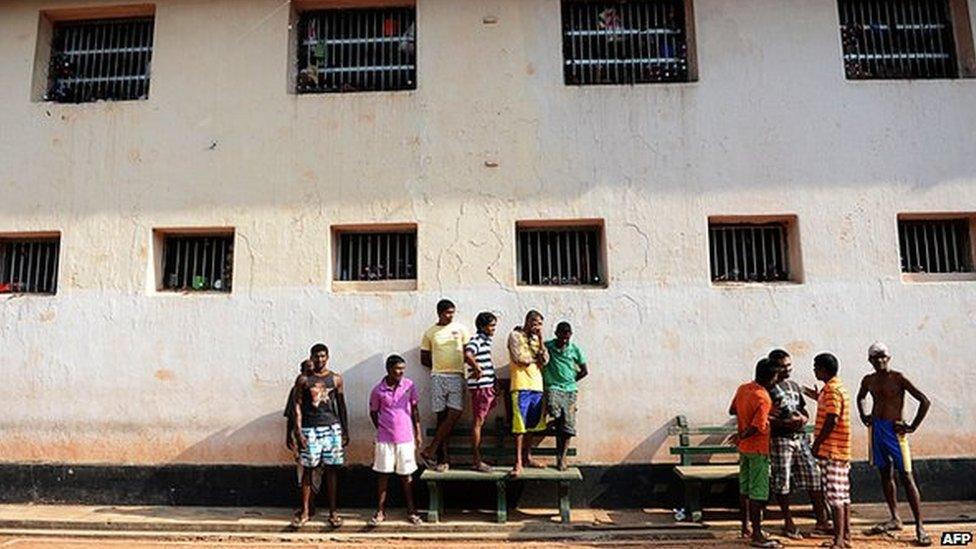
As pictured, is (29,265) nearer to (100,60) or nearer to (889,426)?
(100,60)

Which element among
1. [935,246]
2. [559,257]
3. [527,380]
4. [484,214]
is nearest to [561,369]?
[527,380]

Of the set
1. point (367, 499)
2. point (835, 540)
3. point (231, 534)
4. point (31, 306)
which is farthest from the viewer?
point (31, 306)

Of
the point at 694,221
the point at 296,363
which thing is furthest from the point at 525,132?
the point at 296,363

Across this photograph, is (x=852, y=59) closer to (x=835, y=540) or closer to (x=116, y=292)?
(x=835, y=540)

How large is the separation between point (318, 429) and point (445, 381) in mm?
1240

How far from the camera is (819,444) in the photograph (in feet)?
19.3

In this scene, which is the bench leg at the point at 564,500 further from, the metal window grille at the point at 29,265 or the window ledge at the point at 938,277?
the metal window grille at the point at 29,265

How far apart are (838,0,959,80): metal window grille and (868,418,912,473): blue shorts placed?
3686 mm

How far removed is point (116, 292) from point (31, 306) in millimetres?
943

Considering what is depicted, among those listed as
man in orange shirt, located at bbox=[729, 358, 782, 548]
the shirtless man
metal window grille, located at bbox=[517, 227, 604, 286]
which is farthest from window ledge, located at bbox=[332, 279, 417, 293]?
the shirtless man

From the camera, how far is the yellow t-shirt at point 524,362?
6633 millimetres

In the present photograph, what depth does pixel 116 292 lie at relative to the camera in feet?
24.3

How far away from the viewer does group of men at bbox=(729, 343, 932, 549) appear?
577cm

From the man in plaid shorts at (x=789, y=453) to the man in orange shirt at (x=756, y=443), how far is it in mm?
152
